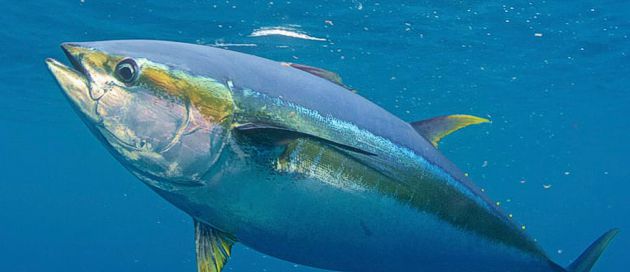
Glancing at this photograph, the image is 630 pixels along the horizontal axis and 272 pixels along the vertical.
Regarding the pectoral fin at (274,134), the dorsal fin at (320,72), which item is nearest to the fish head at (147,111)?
the pectoral fin at (274,134)

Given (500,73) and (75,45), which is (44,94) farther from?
(75,45)

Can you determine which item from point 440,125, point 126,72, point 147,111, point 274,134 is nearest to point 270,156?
point 274,134

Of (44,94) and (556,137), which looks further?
(556,137)

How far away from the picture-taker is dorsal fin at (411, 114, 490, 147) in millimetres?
2627

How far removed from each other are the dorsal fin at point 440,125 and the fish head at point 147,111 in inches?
45.5

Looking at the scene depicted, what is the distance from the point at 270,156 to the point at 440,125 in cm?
117

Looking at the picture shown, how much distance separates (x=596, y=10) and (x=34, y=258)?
293 feet

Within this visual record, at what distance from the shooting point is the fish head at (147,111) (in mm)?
1804

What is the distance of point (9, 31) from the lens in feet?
60.4

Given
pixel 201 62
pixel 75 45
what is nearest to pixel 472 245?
pixel 201 62

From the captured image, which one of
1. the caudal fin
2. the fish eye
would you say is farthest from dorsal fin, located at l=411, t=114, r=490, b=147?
the fish eye

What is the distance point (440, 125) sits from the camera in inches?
105

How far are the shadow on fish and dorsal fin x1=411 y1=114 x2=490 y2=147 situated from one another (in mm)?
221

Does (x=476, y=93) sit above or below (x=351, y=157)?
below
